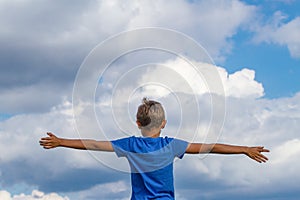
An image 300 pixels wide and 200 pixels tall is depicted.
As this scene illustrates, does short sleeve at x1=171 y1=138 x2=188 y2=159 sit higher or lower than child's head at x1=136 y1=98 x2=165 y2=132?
lower

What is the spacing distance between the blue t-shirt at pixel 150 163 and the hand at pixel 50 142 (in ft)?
3.64

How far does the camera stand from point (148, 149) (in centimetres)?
760

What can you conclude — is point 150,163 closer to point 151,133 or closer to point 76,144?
point 151,133

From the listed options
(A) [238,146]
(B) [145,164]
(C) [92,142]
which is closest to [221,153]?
(A) [238,146]

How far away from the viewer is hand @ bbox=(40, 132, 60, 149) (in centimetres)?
791

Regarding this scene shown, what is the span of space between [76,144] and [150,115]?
153 cm

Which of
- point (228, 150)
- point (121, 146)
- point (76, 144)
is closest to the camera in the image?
point (121, 146)

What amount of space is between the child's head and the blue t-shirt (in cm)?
24

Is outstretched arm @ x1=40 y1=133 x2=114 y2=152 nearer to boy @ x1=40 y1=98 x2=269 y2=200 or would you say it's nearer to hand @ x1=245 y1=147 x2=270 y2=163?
boy @ x1=40 y1=98 x2=269 y2=200

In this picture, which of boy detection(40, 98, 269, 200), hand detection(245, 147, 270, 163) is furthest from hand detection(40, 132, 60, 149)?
hand detection(245, 147, 270, 163)

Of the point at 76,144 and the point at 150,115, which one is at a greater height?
the point at 150,115

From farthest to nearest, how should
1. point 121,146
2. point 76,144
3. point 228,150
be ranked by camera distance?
point 228,150, point 76,144, point 121,146

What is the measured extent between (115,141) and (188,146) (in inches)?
54.6

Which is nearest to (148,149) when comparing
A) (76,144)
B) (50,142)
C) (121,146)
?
(121,146)
